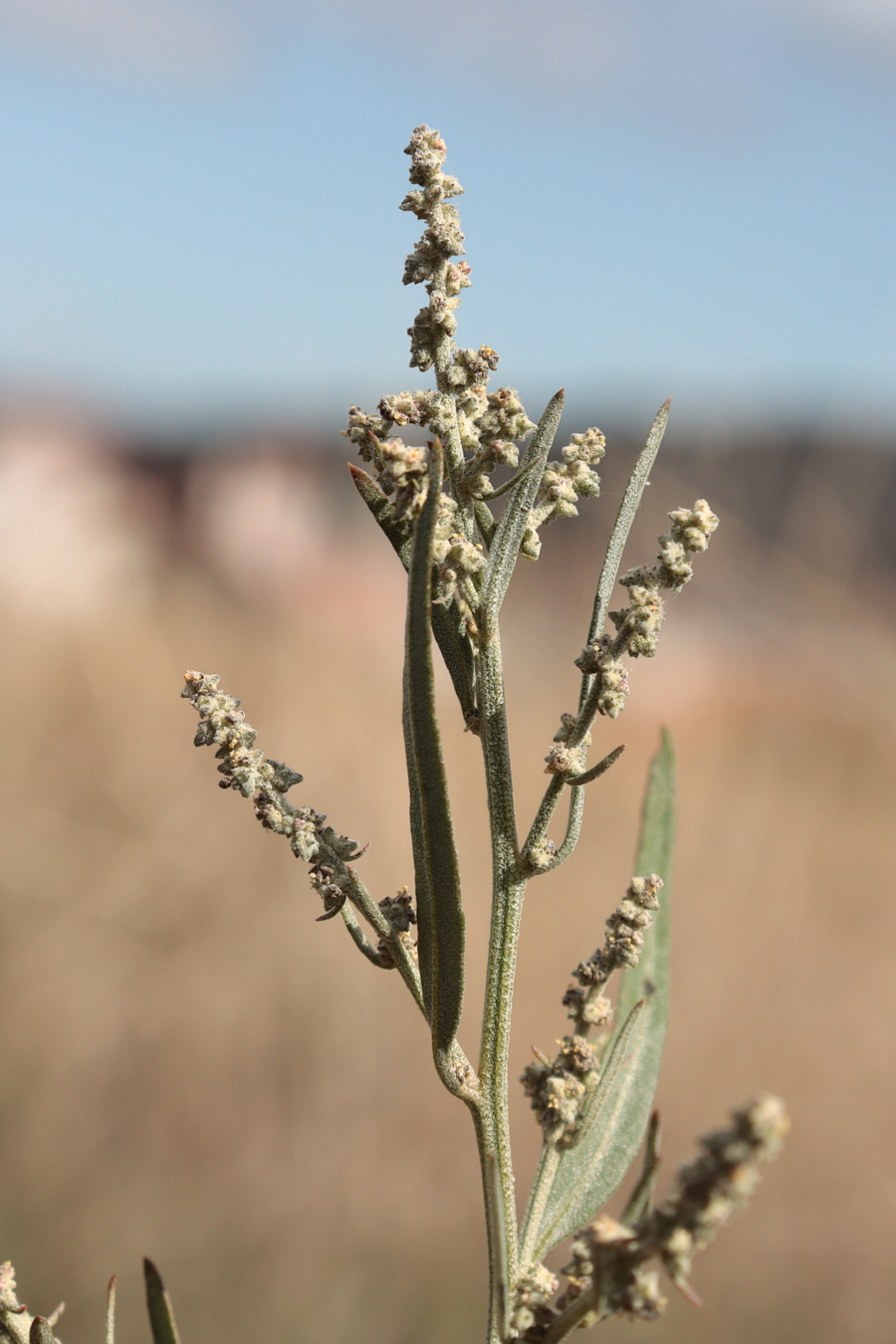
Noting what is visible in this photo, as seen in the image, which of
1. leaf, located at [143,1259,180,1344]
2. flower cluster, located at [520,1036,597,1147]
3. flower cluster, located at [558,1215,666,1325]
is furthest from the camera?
flower cluster, located at [520,1036,597,1147]

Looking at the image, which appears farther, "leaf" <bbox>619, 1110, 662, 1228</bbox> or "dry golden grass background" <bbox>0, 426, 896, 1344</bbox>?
"dry golden grass background" <bbox>0, 426, 896, 1344</bbox>

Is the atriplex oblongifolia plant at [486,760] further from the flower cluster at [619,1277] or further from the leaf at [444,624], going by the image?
the flower cluster at [619,1277]

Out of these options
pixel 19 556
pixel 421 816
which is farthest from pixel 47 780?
pixel 421 816

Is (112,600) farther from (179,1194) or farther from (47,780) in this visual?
(179,1194)

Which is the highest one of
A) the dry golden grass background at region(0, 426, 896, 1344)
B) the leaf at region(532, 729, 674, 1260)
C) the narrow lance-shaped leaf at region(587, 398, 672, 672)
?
the narrow lance-shaped leaf at region(587, 398, 672, 672)

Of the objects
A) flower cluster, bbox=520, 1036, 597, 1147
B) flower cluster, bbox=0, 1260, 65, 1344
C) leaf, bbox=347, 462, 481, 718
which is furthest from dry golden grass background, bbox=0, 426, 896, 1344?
leaf, bbox=347, 462, 481, 718

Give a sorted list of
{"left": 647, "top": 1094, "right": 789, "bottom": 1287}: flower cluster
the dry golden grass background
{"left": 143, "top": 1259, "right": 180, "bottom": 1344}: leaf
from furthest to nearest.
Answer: the dry golden grass background → {"left": 143, "top": 1259, "right": 180, "bottom": 1344}: leaf → {"left": 647, "top": 1094, "right": 789, "bottom": 1287}: flower cluster

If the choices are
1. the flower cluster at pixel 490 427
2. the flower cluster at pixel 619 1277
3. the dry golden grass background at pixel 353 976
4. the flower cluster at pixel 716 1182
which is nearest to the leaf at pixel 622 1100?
the flower cluster at pixel 619 1277

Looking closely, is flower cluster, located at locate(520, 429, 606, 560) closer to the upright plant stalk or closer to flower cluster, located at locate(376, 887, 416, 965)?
the upright plant stalk
